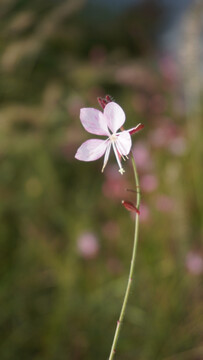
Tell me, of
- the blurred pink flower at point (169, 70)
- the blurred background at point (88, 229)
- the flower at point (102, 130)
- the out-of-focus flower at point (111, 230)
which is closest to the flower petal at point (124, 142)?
the flower at point (102, 130)

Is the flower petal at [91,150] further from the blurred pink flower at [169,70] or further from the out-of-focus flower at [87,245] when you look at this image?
the blurred pink flower at [169,70]

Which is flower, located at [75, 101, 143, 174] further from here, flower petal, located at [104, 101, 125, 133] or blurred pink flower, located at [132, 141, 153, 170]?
blurred pink flower, located at [132, 141, 153, 170]

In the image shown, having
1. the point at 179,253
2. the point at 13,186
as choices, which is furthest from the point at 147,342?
the point at 13,186

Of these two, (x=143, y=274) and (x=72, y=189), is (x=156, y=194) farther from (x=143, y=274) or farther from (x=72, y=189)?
(x=72, y=189)

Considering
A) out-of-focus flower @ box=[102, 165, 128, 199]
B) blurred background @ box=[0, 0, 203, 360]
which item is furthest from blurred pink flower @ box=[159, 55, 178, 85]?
out-of-focus flower @ box=[102, 165, 128, 199]

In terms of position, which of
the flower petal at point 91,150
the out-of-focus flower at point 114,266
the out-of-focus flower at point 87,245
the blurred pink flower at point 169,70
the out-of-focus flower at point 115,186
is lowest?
the out-of-focus flower at point 114,266
